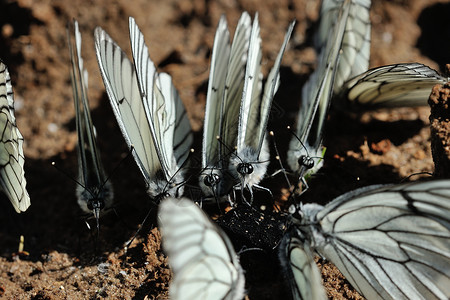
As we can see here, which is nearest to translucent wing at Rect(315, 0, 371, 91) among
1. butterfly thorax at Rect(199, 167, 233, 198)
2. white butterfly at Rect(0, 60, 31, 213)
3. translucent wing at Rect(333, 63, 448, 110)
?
translucent wing at Rect(333, 63, 448, 110)

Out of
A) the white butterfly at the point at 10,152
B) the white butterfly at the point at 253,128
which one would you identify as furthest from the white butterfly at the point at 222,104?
the white butterfly at the point at 10,152

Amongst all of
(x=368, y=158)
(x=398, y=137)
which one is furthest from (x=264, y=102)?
(x=398, y=137)

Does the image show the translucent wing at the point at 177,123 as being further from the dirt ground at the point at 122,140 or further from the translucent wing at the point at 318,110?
the translucent wing at the point at 318,110

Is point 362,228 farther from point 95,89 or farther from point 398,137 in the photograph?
point 95,89

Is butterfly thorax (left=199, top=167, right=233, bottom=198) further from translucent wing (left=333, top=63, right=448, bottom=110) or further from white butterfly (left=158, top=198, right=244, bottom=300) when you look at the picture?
translucent wing (left=333, top=63, right=448, bottom=110)

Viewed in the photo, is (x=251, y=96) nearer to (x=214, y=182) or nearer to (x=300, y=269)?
(x=214, y=182)
